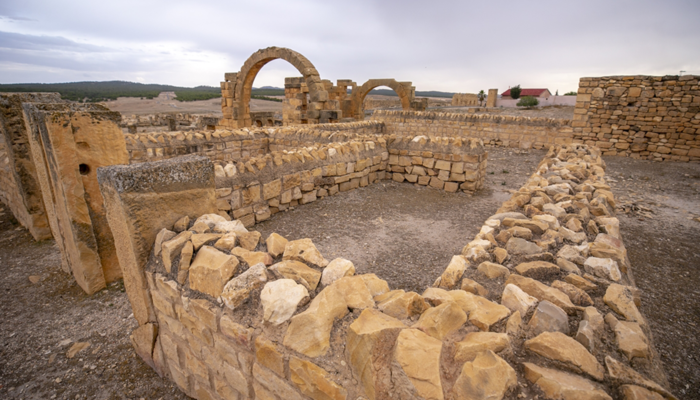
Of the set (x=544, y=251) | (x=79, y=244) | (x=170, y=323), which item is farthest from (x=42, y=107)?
(x=544, y=251)

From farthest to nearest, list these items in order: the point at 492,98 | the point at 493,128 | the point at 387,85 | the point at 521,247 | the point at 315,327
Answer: the point at 492,98, the point at 387,85, the point at 493,128, the point at 521,247, the point at 315,327

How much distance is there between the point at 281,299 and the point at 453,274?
1.12 m

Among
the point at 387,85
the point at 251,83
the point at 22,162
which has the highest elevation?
the point at 387,85

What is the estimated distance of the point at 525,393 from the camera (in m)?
1.14

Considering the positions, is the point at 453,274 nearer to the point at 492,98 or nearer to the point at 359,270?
the point at 359,270

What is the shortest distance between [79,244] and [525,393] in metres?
3.70

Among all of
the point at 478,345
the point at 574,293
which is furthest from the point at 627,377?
the point at 574,293

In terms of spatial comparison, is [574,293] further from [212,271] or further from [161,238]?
[161,238]

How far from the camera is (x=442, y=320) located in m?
1.43

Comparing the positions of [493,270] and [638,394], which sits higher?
[638,394]

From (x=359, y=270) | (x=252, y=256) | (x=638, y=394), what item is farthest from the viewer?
(x=359, y=270)

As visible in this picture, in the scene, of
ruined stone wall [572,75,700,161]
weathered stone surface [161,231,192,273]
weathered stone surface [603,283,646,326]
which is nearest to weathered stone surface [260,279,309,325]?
weathered stone surface [161,231,192,273]

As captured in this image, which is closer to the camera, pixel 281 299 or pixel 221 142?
pixel 281 299

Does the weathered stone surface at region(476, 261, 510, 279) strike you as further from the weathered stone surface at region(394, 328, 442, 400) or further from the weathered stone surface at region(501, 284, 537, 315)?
the weathered stone surface at region(394, 328, 442, 400)
